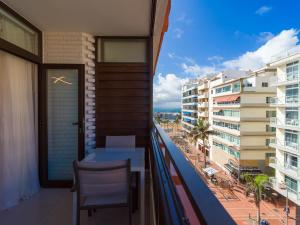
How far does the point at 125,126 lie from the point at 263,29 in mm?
34600

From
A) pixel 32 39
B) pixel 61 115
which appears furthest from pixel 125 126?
pixel 32 39

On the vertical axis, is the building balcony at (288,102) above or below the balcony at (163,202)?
above

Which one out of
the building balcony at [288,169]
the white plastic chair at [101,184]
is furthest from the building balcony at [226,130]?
the white plastic chair at [101,184]

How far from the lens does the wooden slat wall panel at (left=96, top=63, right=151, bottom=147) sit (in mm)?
3439

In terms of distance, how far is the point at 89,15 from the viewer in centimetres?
265

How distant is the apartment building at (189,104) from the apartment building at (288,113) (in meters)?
19.4

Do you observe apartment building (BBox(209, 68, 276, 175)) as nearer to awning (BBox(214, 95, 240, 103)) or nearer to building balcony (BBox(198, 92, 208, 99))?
awning (BBox(214, 95, 240, 103))

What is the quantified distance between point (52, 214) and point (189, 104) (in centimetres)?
3285

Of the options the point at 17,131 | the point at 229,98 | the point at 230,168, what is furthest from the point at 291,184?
the point at 17,131

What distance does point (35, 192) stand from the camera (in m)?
2.98

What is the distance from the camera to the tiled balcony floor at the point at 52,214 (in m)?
2.23

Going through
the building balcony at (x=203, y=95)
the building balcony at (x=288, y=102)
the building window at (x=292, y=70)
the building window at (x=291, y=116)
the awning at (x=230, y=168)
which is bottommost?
the awning at (x=230, y=168)

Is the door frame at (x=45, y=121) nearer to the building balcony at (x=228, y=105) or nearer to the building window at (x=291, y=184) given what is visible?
the building window at (x=291, y=184)

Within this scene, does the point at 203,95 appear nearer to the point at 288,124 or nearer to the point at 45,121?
the point at 288,124
